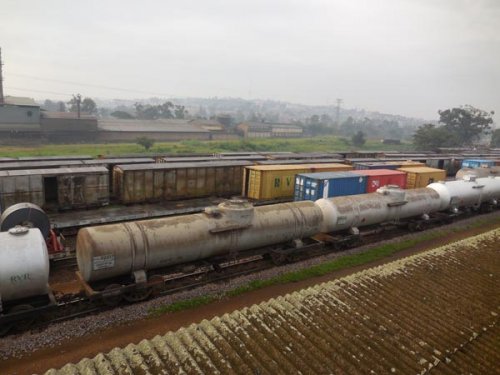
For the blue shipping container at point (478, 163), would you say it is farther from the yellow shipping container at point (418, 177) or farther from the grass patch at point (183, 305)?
the grass patch at point (183, 305)

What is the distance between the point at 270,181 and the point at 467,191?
1486 cm

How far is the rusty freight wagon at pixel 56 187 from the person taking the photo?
73.5 ft

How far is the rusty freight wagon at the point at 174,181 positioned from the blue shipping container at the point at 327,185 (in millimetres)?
6652

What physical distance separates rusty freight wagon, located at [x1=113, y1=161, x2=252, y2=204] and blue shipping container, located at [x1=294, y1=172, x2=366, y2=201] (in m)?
6.65

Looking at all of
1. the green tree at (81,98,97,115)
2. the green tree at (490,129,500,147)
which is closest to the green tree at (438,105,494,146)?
the green tree at (490,129,500,147)

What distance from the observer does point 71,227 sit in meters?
21.6

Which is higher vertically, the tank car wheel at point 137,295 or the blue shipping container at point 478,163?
the blue shipping container at point 478,163

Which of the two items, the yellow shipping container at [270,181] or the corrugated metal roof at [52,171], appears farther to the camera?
the yellow shipping container at [270,181]

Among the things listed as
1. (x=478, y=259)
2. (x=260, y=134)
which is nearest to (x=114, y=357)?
(x=478, y=259)

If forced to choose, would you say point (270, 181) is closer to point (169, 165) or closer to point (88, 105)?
point (169, 165)

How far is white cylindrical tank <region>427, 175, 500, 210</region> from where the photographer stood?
25.7 meters

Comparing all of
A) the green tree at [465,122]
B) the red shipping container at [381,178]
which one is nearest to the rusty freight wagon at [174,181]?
the red shipping container at [381,178]

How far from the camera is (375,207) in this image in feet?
68.2

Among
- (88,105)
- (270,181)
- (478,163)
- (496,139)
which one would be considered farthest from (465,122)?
(88,105)
